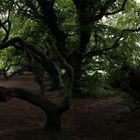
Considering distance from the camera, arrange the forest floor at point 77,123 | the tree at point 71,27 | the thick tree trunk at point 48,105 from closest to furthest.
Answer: the thick tree trunk at point 48,105 → the forest floor at point 77,123 → the tree at point 71,27

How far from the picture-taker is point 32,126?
47.1 ft

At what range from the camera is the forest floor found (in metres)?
12.8

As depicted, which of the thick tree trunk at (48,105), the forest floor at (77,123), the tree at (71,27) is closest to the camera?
the thick tree trunk at (48,105)

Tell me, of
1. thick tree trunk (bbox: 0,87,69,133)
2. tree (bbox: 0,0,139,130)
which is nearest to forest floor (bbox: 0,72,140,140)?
thick tree trunk (bbox: 0,87,69,133)

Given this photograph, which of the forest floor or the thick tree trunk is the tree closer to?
the forest floor

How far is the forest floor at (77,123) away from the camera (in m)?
12.8

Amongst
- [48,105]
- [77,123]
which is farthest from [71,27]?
[48,105]

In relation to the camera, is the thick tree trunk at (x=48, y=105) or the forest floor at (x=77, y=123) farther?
the forest floor at (x=77, y=123)

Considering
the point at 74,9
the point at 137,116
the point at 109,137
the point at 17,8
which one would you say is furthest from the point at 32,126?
the point at 74,9

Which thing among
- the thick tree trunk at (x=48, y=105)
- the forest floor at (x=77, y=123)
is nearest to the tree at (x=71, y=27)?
the forest floor at (x=77, y=123)

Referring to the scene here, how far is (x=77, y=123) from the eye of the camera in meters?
15.3

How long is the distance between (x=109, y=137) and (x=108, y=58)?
32.9ft

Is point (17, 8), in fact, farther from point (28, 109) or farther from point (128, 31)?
point (128, 31)

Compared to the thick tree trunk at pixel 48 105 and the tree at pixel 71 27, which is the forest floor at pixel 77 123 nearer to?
the thick tree trunk at pixel 48 105
